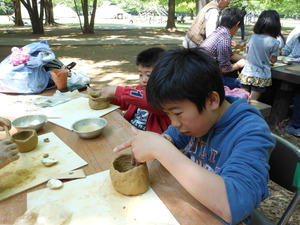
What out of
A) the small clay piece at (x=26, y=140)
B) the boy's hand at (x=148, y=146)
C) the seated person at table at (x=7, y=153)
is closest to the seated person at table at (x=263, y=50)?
the boy's hand at (x=148, y=146)

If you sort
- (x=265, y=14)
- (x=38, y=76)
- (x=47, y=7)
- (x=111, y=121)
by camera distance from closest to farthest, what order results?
(x=111, y=121) → (x=38, y=76) → (x=265, y=14) → (x=47, y=7)

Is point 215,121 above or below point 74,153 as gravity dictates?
above

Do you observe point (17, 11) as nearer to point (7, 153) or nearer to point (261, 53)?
point (261, 53)

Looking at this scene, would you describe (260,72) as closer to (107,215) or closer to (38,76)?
(38,76)

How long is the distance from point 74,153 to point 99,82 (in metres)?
4.36

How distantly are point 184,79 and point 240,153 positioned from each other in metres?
Result: 0.35

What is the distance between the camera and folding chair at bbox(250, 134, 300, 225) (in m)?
1.18

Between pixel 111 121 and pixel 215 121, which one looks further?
pixel 111 121

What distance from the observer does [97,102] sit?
1837 millimetres

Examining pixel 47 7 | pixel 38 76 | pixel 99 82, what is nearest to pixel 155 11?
pixel 47 7

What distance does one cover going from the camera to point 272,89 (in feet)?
14.1

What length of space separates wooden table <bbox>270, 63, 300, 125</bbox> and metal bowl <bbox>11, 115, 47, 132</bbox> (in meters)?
3.08

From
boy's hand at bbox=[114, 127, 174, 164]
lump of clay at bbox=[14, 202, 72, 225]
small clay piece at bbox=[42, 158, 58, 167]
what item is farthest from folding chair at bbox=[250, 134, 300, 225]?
small clay piece at bbox=[42, 158, 58, 167]

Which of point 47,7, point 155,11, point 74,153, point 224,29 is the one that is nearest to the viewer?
point 74,153
